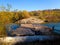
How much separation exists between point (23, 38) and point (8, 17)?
232 cm

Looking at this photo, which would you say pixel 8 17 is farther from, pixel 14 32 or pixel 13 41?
pixel 13 41

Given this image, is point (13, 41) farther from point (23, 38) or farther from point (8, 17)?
point (8, 17)

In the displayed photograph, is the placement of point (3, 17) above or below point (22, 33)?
above

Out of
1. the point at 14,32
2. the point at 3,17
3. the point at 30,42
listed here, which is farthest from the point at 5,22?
the point at 30,42

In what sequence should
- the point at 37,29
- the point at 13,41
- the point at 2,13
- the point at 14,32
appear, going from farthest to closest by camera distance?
1. the point at 37,29
2. the point at 14,32
3. the point at 2,13
4. the point at 13,41

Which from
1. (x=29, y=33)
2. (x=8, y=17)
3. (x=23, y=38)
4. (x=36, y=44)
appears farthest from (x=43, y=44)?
(x=8, y=17)

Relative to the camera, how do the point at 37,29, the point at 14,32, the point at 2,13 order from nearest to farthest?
the point at 2,13
the point at 14,32
the point at 37,29

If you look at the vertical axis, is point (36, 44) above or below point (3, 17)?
below

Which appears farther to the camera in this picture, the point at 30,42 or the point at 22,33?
the point at 22,33

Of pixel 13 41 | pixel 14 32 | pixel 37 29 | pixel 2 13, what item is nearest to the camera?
pixel 13 41

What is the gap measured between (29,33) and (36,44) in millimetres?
2187

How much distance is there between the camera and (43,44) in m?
12.1

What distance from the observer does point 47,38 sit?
1257cm

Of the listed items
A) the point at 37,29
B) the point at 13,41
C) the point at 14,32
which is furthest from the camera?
the point at 37,29
